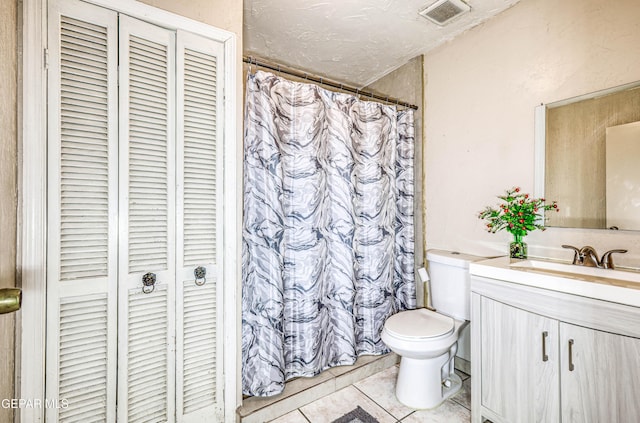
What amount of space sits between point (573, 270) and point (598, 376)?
50cm

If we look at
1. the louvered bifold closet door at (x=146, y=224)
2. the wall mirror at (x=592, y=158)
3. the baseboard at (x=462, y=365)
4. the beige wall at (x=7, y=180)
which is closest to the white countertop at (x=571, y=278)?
the wall mirror at (x=592, y=158)

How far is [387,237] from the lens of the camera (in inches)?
85.4

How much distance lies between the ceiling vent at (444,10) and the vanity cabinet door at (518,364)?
1.75 metres

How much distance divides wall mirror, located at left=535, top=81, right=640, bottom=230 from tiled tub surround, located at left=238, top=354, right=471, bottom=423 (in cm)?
125

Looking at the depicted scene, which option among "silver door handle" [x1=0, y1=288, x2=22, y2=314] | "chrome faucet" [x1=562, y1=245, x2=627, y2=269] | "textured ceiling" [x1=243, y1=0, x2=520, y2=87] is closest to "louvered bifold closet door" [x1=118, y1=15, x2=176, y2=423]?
"silver door handle" [x1=0, y1=288, x2=22, y2=314]

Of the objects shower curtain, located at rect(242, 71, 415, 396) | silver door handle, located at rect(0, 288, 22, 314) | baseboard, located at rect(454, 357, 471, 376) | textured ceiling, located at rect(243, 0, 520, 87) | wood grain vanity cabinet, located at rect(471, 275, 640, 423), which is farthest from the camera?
baseboard, located at rect(454, 357, 471, 376)

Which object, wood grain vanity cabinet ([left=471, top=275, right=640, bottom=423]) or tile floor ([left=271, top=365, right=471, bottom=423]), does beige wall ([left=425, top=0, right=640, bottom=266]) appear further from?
tile floor ([left=271, top=365, right=471, bottom=423])

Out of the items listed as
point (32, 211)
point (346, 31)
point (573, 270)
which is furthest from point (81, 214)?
point (573, 270)

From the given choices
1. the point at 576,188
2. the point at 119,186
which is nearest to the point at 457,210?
the point at 576,188

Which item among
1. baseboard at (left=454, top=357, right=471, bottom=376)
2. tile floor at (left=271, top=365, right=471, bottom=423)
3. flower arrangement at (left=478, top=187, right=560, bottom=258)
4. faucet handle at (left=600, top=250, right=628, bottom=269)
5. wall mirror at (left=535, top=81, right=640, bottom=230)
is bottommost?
tile floor at (left=271, top=365, right=471, bottom=423)

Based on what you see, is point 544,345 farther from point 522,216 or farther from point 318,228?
point 318,228

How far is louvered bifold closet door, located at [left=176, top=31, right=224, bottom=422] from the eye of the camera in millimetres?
1334

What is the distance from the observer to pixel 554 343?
3.89 feet

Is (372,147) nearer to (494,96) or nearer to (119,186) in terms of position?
(494,96)
